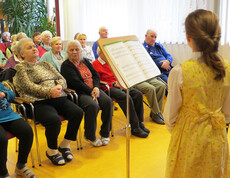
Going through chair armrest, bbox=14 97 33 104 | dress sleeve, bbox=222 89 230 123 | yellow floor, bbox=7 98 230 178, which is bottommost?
yellow floor, bbox=7 98 230 178

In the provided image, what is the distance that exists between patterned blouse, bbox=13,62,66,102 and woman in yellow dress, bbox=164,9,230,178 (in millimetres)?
1501

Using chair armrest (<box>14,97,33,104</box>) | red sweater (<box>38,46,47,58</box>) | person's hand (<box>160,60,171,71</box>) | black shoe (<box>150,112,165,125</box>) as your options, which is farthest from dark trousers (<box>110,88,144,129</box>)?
red sweater (<box>38,46,47,58</box>)

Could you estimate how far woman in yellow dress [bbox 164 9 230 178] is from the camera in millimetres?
1303

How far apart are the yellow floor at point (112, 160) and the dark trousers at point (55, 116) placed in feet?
0.81

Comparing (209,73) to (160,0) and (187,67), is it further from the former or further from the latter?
(160,0)

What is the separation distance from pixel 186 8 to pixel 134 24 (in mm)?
1120

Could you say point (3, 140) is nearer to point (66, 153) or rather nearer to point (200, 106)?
point (66, 153)

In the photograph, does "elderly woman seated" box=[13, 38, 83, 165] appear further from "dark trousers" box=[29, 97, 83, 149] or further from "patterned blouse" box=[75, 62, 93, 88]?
"patterned blouse" box=[75, 62, 93, 88]

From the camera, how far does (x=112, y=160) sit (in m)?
2.63

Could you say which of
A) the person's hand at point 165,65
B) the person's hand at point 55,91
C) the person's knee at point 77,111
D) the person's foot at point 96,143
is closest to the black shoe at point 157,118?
the person's hand at point 165,65

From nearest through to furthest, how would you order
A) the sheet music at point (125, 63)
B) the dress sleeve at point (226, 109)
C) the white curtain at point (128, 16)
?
the dress sleeve at point (226, 109) → the sheet music at point (125, 63) → the white curtain at point (128, 16)

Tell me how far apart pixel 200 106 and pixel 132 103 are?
5.76ft

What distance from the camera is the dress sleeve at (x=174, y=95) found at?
1.38m

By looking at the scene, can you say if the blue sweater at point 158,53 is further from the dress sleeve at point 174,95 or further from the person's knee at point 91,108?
the dress sleeve at point 174,95
